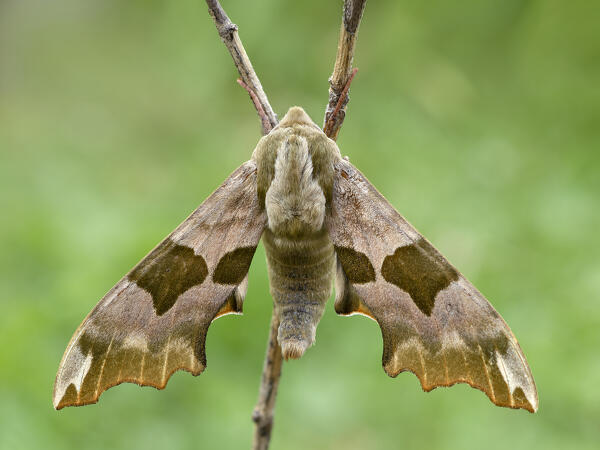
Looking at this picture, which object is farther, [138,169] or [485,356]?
[138,169]

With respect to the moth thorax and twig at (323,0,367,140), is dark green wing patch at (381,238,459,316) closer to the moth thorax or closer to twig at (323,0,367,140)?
the moth thorax

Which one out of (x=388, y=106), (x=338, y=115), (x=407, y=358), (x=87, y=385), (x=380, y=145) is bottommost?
(x=87, y=385)

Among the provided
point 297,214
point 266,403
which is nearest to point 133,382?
point 266,403

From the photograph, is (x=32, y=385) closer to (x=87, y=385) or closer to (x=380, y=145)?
(x=87, y=385)

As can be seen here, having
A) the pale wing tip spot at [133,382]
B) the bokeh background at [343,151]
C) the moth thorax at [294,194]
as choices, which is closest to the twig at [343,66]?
the moth thorax at [294,194]

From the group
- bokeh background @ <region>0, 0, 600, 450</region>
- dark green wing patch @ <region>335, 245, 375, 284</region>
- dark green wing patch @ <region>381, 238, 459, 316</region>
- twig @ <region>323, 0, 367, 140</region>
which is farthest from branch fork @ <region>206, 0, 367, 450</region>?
bokeh background @ <region>0, 0, 600, 450</region>

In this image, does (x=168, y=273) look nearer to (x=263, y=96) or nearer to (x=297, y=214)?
(x=297, y=214)

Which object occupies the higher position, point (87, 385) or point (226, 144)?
point (226, 144)

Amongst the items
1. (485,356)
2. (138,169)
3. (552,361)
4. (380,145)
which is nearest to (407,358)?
(485,356)
